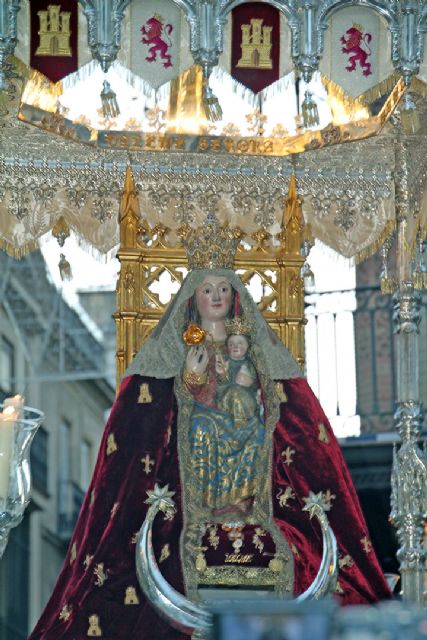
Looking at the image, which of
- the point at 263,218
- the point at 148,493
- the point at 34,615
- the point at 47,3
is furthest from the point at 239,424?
the point at 34,615

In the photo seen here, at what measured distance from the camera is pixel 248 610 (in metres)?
6.25

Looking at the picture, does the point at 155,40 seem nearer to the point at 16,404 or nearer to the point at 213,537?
Answer: the point at 213,537

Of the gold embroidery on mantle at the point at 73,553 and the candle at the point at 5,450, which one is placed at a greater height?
the candle at the point at 5,450

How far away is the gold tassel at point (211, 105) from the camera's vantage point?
11766mm

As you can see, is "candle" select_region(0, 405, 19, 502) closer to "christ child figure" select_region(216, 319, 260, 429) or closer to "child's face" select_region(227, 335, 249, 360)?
"christ child figure" select_region(216, 319, 260, 429)

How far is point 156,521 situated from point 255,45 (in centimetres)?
348

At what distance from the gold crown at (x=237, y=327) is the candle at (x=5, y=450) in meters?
3.31

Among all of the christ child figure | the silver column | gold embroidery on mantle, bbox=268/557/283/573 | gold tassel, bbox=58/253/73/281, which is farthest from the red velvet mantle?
gold tassel, bbox=58/253/73/281

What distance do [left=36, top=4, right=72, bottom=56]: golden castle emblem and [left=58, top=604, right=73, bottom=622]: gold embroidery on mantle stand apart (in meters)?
3.86

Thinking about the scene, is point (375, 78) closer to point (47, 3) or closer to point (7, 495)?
point (47, 3)

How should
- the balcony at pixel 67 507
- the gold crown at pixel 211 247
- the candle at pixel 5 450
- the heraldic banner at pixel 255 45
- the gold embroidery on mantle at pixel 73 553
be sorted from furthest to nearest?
the balcony at pixel 67 507 < the heraldic banner at pixel 255 45 < the gold crown at pixel 211 247 < the gold embroidery on mantle at pixel 73 553 < the candle at pixel 5 450

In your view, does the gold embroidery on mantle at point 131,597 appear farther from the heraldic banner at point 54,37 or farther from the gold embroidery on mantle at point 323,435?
the heraldic banner at point 54,37

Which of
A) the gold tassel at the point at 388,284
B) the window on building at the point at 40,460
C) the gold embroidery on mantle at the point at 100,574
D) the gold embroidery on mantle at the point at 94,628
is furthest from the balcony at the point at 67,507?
the gold embroidery on mantle at the point at 94,628

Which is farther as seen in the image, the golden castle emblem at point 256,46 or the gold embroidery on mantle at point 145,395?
the golden castle emblem at point 256,46
